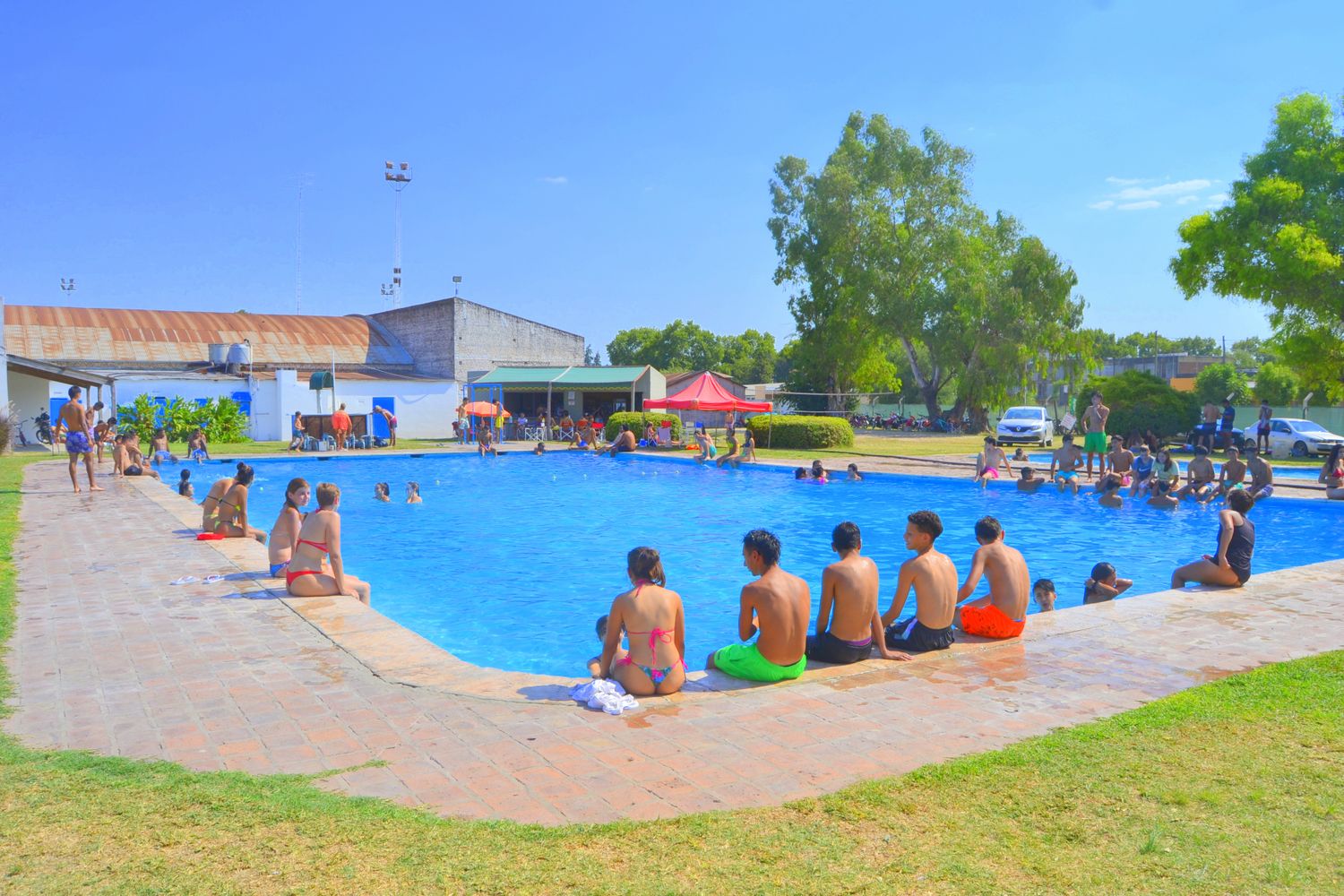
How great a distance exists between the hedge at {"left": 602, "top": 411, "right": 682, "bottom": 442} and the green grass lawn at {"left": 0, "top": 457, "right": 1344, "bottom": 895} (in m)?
28.7

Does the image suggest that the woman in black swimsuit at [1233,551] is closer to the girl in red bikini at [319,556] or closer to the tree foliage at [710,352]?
the girl in red bikini at [319,556]

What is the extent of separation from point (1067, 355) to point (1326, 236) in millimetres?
12382

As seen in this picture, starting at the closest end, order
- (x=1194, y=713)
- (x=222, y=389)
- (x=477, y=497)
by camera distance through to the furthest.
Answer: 1. (x=1194, y=713)
2. (x=477, y=497)
3. (x=222, y=389)

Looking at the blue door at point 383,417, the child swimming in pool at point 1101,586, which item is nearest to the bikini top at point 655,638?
the child swimming in pool at point 1101,586

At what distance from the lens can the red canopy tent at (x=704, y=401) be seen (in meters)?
30.5

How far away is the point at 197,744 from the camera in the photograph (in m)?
4.54

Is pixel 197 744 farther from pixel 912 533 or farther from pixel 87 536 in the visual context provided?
pixel 87 536

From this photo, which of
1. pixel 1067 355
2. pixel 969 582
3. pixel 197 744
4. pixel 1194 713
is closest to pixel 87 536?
pixel 197 744

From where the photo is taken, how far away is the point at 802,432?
30.9 m

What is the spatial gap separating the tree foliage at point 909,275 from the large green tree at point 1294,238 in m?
9.00

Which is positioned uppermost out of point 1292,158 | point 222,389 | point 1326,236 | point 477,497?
point 1292,158

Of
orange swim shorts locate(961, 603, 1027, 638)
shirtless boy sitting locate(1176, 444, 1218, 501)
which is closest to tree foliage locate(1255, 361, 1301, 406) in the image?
shirtless boy sitting locate(1176, 444, 1218, 501)

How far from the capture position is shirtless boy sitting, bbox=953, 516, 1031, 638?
679cm

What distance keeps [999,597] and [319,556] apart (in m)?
5.82
